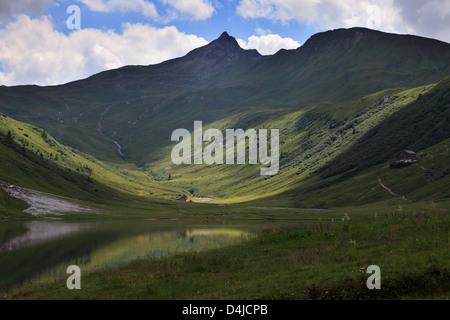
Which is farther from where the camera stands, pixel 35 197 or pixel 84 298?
pixel 35 197

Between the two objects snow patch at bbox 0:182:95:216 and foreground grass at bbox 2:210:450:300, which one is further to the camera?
snow patch at bbox 0:182:95:216

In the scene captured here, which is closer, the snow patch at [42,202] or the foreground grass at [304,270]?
the foreground grass at [304,270]

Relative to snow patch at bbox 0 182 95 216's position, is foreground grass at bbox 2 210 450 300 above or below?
below

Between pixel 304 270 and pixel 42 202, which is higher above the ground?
pixel 42 202

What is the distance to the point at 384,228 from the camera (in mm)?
33312

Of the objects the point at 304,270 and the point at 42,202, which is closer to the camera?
the point at 304,270

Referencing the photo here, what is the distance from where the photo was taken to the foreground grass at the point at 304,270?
20.8 meters

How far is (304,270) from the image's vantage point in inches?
987

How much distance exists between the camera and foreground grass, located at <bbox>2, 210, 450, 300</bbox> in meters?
20.8
